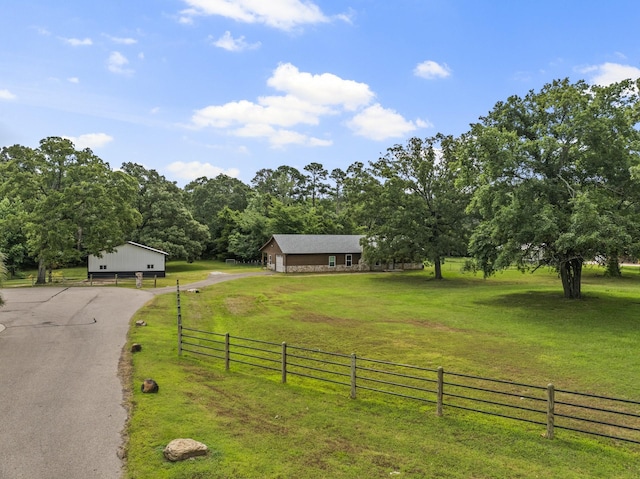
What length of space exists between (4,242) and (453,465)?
5397 centimetres

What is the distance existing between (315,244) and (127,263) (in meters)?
22.5

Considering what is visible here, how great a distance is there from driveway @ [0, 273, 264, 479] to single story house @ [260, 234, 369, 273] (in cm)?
3105

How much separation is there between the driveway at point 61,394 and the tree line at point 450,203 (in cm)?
1969

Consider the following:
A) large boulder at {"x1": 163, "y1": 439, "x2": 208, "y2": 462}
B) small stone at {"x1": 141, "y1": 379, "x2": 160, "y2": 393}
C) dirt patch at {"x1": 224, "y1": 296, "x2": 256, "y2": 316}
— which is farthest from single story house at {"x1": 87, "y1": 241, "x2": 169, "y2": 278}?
large boulder at {"x1": 163, "y1": 439, "x2": 208, "y2": 462}

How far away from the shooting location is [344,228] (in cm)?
7725

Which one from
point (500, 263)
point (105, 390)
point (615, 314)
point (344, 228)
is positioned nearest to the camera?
point (105, 390)

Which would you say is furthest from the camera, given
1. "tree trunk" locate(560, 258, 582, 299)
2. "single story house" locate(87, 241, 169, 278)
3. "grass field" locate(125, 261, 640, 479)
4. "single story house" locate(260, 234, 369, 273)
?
"single story house" locate(260, 234, 369, 273)

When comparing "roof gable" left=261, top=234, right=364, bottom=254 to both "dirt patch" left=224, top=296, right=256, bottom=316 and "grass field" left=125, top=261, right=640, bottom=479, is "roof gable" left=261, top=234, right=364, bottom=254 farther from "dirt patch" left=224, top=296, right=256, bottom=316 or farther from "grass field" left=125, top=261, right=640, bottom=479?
"grass field" left=125, top=261, right=640, bottom=479

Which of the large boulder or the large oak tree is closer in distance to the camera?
the large boulder

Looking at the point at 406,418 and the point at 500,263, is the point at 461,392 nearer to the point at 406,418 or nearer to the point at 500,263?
the point at 406,418

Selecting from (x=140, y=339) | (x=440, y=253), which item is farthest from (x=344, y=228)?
(x=140, y=339)

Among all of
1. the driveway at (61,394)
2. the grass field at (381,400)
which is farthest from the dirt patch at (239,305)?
the driveway at (61,394)

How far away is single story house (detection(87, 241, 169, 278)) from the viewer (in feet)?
152

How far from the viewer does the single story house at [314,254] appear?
54.3m
